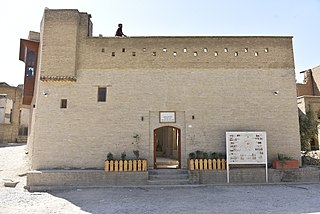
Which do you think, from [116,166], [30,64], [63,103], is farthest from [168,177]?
[30,64]

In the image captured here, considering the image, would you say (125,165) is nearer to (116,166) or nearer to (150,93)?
(116,166)

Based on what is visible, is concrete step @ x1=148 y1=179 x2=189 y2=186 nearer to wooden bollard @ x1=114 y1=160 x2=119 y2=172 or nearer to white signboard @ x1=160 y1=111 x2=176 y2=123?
wooden bollard @ x1=114 y1=160 x2=119 y2=172

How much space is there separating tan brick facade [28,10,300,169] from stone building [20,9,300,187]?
47mm

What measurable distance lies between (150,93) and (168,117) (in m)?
1.45

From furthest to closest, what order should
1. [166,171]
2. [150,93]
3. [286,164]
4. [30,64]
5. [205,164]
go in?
[30,64] → [150,93] → [166,171] → [286,164] → [205,164]

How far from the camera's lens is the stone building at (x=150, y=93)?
11539mm

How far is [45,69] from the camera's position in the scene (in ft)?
38.5

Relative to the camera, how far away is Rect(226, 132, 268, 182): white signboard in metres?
10.8

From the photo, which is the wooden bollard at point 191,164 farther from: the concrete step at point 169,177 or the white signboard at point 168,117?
the white signboard at point 168,117

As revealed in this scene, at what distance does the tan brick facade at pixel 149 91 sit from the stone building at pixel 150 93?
1.8 inches

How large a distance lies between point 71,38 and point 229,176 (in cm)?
973

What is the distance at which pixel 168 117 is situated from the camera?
11867 mm

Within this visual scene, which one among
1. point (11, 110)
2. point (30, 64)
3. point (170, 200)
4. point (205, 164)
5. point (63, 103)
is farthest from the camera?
point (11, 110)

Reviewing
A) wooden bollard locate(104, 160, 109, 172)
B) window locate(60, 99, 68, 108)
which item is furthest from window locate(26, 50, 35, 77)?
wooden bollard locate(104, 160, 109, 172)
